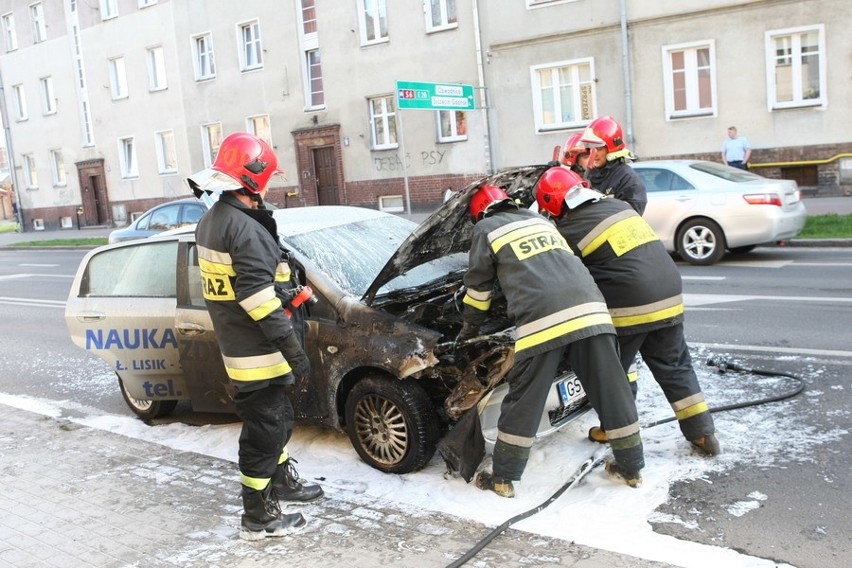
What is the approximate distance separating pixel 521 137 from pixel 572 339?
61.7 ft

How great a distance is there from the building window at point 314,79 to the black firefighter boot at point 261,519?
2365cm

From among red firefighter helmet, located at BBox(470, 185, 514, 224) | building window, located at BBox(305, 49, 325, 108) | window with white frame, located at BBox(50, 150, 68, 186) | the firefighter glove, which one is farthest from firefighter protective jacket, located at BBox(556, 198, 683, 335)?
window with white frame, located at BBox(50, 150, 68, 186)

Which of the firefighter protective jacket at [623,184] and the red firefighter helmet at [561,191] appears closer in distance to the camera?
the red firefighter helmet at [561,191]

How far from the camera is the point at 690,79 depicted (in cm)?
1942

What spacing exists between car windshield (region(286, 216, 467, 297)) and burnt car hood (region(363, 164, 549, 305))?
30 centimetres

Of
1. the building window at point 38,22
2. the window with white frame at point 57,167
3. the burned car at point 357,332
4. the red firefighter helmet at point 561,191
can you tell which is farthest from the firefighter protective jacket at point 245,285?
the building window at point 38,22

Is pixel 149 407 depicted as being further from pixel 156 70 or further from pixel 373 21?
pixel 156 70

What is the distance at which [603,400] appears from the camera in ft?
13.8

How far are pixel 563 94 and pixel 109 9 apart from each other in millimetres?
21493

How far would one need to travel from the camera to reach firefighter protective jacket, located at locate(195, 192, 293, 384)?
12.8 ft

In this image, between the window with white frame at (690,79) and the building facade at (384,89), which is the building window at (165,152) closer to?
the building facade at (384,89)

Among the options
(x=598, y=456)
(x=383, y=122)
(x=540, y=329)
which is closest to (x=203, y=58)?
(x=383, y=122)

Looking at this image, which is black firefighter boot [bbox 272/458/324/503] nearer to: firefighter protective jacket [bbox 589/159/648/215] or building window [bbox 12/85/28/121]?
firefighter protective jacket [bbox 589/159/648/215]

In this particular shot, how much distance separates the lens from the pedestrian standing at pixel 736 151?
1712 cm
